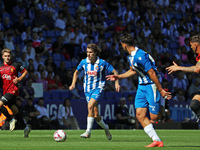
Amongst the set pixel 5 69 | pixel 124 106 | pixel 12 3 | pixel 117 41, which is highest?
pixel 12 3

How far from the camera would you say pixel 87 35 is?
23.5m

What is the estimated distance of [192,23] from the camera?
96.6ft

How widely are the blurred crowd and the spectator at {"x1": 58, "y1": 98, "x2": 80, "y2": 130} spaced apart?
1.01 meters

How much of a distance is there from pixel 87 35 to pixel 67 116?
536 cm

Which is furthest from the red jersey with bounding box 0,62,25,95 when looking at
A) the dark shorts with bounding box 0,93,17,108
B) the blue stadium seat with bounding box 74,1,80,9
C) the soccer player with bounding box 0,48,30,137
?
the blue stadium seat with bounding box 74,1,80,9

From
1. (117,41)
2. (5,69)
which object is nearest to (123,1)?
(117,41)

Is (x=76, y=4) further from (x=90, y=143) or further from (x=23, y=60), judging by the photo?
(x=90, y=143)

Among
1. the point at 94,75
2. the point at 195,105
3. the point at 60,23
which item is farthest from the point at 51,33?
the point at 195,105

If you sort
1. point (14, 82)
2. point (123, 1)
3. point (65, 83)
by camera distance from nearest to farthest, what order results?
1. point (14, 82)
2. point (65, 83)
3. point (123, 1)

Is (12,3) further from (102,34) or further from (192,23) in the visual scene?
(192,23)

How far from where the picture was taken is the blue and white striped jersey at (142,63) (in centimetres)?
932

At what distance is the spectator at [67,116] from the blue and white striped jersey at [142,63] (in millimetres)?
10146

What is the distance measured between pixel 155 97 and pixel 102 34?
47.8 feet

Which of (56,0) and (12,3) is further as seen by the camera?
(56,0)
